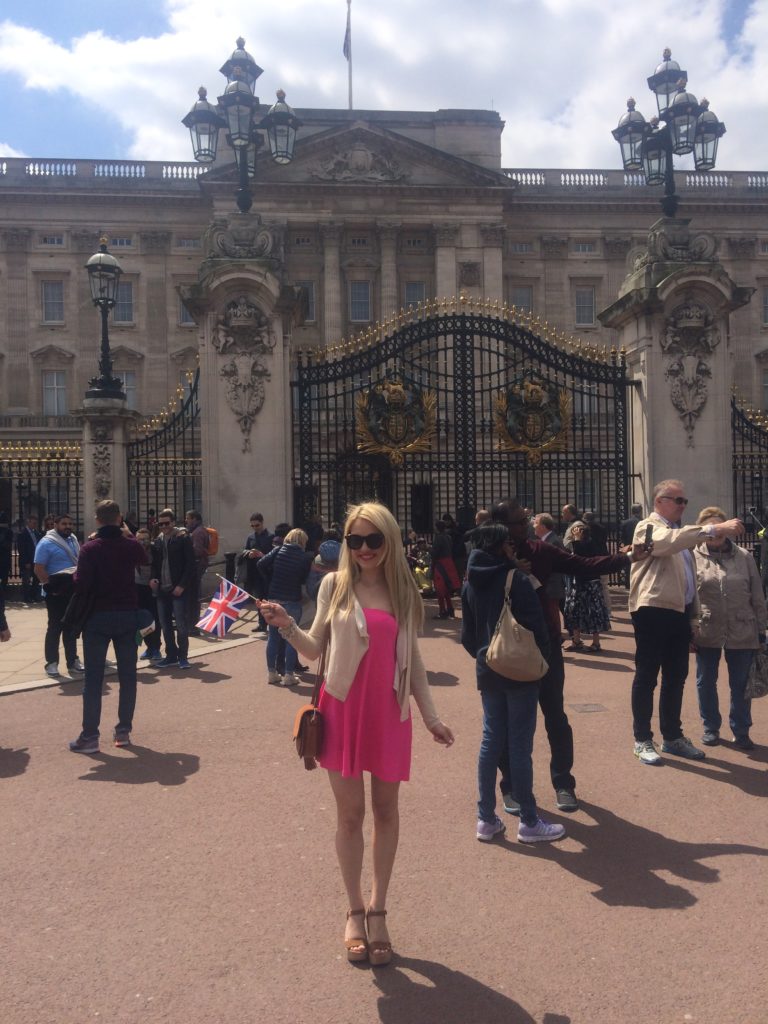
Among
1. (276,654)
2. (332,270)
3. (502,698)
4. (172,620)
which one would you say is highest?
(332,270)

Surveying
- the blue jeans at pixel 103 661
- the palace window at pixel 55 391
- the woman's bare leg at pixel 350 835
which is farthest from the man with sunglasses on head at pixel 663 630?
the palace window at pixel 55 391

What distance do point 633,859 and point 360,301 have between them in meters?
41.7

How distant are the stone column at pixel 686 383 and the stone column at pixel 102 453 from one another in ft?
27.6

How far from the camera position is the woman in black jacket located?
5227mm

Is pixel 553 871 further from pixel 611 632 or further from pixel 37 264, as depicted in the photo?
pixel 37 264

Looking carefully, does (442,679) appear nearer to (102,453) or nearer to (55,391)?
(102,453)

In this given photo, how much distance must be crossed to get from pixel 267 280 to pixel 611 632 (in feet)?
24.0

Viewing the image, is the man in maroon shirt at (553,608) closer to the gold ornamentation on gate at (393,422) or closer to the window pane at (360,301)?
the gold ornamentation on gate at (393,422)

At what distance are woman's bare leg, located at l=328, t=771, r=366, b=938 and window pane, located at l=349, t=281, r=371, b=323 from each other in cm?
4158

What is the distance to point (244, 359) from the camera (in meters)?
14.6

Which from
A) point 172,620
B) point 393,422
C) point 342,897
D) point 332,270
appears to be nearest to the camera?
point 342,897

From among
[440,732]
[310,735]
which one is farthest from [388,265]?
[310,735]

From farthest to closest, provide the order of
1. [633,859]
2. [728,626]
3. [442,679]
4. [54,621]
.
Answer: [54,621] < [442,679] < [728,626] < [633,859]

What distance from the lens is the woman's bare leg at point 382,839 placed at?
3.97m
